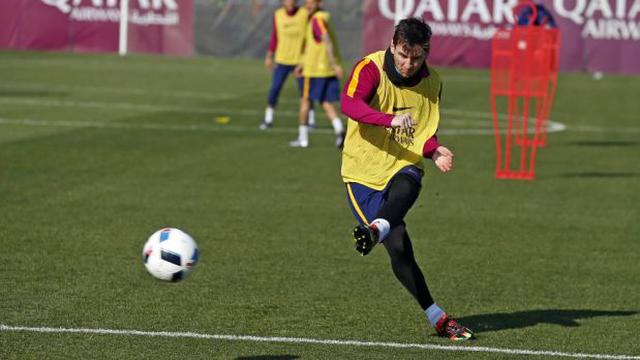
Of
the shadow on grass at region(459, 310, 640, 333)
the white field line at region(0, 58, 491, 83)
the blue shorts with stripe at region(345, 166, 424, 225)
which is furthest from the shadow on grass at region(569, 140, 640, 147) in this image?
the blue shorts with stripe at region(345, 166, 424, 225)

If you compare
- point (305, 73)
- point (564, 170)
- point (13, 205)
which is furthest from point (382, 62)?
point (305, 73)

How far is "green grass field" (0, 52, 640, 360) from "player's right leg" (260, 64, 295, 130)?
50 centimetres

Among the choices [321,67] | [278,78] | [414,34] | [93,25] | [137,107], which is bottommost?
[93,25]

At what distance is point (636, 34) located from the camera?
40.6 meters

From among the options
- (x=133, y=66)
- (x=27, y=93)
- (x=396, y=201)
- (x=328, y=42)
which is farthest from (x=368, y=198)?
(x=133, y=66)

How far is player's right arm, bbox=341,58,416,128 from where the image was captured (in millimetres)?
8625

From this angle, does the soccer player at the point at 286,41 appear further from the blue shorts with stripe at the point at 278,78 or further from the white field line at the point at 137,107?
the white field line at the point at 137,107

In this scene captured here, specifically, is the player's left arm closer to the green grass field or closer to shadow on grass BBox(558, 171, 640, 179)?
the green grass field

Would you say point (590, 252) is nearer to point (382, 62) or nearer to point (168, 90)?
point (382, 62)

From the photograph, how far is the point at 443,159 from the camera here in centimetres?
877

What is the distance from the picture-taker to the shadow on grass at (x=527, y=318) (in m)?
9.54

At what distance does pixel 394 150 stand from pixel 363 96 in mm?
473

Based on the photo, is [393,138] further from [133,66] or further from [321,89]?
[133,66]

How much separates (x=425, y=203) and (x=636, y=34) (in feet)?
86.0
